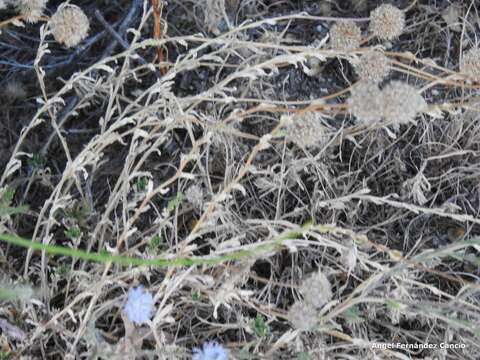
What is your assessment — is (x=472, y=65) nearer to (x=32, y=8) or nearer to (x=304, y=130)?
(x=304, y=130)

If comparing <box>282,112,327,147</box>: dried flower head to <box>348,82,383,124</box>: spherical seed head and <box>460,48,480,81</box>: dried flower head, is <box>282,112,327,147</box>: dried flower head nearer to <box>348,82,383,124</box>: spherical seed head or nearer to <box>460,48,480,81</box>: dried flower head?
<box>348,82,383,124</box>: spherical seed head

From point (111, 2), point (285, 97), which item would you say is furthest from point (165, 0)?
point (285, 97)

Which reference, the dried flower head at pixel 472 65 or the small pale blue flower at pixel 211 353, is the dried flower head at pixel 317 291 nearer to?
the small pale blue flower at pixel 211 353

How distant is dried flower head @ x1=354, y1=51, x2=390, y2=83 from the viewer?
4.79 feet

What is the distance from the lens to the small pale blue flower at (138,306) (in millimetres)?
1263

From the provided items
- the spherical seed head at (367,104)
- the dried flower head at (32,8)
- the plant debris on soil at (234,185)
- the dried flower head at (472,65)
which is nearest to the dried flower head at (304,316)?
the plant debris on soil at (234,185)

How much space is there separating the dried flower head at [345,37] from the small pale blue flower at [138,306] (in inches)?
28.6

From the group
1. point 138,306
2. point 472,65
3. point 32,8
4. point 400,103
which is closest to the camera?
point 400,103

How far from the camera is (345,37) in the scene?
1545mm

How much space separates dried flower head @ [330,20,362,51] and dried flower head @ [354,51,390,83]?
0.07 meters

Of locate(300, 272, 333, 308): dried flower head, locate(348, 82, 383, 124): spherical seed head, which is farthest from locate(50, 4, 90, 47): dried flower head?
locate(300, 272, 333, 308): dried flower head

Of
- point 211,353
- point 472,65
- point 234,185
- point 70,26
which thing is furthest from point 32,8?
point 472,65

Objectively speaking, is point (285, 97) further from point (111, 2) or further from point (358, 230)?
point (111, 2)

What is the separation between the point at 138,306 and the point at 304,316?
0.33 m
